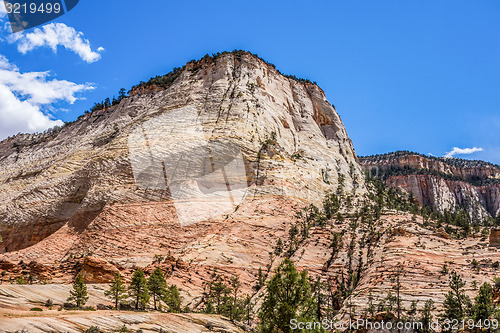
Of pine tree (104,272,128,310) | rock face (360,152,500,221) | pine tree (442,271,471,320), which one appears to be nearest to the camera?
pine tree (442,271,471,320)

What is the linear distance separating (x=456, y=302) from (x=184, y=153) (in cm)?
4198

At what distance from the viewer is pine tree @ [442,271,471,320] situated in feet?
105

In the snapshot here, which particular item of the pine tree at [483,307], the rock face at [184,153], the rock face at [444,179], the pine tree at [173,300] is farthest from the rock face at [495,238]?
the rock face at [444,179]

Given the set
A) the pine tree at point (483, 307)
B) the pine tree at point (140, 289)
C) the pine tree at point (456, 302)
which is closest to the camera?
the pine tree at point (483, 307)

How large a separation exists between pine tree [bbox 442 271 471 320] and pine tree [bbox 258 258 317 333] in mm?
10956

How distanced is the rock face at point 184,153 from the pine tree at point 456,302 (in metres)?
26.4

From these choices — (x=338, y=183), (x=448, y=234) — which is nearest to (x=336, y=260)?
(x=448, y=234)

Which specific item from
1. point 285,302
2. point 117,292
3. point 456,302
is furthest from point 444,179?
point 117,292

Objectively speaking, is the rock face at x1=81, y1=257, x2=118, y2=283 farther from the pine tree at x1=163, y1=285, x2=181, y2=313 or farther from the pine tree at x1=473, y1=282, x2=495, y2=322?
the pine tree at x1=473, y1=282, x2=495, y2=322

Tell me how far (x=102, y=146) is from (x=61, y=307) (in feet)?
150

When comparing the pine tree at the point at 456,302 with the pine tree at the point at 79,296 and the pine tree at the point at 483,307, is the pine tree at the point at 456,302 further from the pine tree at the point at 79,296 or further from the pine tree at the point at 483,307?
the pine tree at the point at 79,296

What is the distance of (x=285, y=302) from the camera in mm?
29703

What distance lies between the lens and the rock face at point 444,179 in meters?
148

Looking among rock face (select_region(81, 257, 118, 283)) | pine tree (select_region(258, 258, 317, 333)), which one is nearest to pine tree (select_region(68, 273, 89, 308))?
rock face (select_region(81, 257, 118, 283))
